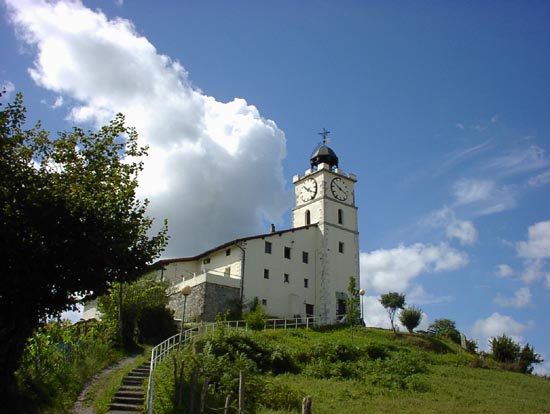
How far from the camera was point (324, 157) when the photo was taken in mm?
51375

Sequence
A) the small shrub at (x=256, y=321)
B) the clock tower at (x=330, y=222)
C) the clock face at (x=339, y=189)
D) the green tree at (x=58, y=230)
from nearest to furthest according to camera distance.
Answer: the green tree at (x=58, y=230), the small shrub at (x=256, y=321), the clock tower at (x=330, y=222), the clock face at (x=339, y=189)

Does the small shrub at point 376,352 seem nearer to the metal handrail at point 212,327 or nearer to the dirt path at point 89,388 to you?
the metal handrail at point 212,327

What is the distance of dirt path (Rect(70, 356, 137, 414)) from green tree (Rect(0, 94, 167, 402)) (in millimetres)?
2429

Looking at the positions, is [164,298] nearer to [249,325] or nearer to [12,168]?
[249,325]

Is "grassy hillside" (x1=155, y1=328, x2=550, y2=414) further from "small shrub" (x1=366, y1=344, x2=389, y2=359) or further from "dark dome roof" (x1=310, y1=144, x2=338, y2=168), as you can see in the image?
"dark dome roof" (x1=310, y1=144, x2=338, y2=168)

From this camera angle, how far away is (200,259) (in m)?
46.0

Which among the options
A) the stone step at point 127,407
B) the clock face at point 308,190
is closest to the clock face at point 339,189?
the clock face at point 308,190

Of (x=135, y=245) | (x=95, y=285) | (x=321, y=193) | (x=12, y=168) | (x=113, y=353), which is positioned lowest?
(x=113, y=353)

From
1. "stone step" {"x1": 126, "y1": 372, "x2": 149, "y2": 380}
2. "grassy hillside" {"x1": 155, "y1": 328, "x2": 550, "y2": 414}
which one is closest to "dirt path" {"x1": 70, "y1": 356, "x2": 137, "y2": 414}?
"stone step" {"x1": 126, "y1": 372, "x2": 149, "y2": 380}

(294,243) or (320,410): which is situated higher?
→ (294,243)

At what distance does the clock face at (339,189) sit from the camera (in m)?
49.2

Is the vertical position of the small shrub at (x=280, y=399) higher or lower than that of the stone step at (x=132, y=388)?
lower

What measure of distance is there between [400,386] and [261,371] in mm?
5760

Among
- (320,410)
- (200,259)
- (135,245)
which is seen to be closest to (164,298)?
(200,259)
